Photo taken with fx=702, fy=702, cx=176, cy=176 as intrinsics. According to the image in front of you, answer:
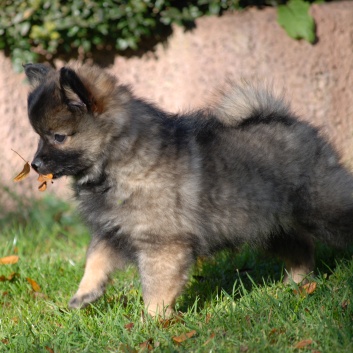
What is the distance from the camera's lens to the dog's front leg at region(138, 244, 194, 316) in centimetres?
347

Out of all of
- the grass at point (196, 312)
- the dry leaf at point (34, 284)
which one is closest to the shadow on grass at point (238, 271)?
the grass at point (196, 312)

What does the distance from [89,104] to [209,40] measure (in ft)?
8.59

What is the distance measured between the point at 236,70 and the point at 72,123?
2.70 meters

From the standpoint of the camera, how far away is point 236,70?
5840 mm

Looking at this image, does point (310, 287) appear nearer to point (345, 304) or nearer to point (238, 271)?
point (345, 304)

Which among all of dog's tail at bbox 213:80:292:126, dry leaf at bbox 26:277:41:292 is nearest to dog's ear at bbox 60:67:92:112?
dog's tail at bbox 213:80:292:126

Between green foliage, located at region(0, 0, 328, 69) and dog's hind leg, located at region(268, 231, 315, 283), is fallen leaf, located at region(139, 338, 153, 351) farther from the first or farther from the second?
green foliage, located at region(0, 0, 328, 69)

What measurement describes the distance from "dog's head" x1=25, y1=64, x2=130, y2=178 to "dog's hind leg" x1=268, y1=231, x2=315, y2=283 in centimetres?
134

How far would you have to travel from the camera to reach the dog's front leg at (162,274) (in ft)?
11.4

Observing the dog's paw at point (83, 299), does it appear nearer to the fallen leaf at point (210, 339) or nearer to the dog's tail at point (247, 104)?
the fallen leaf at point (210, 339)

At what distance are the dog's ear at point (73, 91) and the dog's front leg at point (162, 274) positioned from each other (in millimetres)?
789

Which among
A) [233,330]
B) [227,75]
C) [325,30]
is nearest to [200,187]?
[233,330]

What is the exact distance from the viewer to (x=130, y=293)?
3.98 meters

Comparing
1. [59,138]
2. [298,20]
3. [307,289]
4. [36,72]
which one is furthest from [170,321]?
[298,20]
